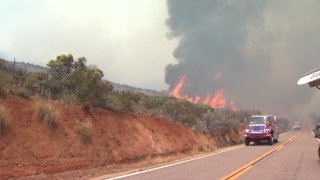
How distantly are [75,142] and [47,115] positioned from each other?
1885 millimetres

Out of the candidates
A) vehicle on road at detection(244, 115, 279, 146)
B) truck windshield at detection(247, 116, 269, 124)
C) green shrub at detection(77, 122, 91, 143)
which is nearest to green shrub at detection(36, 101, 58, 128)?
green shrub at detection(77, 122, 91, 143)

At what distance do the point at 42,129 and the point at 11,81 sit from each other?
16.0ft

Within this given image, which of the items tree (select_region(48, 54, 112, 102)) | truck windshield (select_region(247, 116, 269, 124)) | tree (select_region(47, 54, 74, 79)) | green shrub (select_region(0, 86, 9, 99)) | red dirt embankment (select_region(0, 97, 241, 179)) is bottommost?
red dirt embankment (select_region(0, 97, 241, 179))

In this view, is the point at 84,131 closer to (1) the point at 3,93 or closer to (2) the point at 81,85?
(1) the point at 3,93

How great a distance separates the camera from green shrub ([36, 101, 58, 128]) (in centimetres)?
2150

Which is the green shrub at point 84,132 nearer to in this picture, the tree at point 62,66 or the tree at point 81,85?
the tree at point 81,85

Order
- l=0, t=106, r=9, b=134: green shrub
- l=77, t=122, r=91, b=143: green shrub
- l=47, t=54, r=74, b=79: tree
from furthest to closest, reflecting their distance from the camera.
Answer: l=47, t=54, r=74, b=79: tree
l=77, t=122, r=91, b=143: green shrub
l=0, t=106, r=9, b=134: green shrub

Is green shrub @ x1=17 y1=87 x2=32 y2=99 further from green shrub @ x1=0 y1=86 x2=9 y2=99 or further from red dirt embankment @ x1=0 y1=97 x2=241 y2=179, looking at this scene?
green shrub @ x1=0 y1=86 x2=9 y2=99

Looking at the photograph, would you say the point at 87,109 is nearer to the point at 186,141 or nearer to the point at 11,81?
the point at 11,81

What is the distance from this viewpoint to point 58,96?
26516 mm

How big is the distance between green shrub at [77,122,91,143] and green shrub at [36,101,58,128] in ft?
4.40

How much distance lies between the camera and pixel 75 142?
2200 centimetres

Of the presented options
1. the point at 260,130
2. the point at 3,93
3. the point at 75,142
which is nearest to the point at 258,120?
the point at 260,130

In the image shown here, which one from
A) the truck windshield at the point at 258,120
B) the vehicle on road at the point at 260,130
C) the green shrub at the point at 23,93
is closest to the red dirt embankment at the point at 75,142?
the green shrub at the point at 23,93
